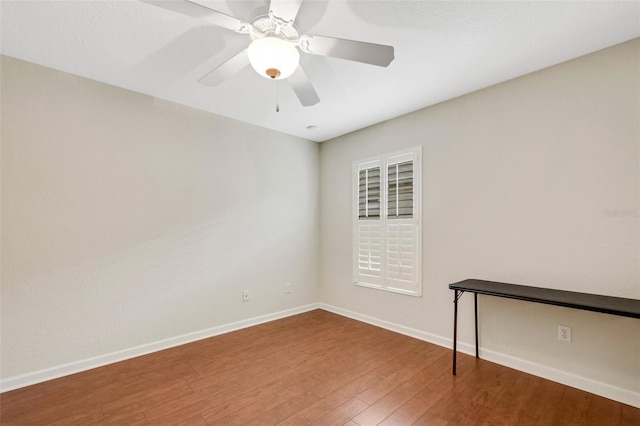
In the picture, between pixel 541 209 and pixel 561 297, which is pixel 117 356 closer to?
pixel 561 297

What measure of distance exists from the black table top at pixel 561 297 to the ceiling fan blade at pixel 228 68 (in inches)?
93.0

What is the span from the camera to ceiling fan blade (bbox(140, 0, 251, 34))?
1352 mm

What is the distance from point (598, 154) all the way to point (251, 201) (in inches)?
132

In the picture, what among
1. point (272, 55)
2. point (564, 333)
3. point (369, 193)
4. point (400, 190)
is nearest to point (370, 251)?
point (369, 193)

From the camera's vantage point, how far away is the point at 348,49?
171 cm

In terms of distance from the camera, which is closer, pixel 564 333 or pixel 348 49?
pixel 348 49

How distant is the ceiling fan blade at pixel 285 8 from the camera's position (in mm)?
1459

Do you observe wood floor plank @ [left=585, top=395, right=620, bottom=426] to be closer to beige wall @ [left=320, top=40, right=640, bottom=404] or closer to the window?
beige wall @ [left=320, top=40, right=640, bottom=404]

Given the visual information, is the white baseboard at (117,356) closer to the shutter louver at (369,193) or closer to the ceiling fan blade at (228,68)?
the shutter louver at (369,193)

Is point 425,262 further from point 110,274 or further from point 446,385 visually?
point 110,274

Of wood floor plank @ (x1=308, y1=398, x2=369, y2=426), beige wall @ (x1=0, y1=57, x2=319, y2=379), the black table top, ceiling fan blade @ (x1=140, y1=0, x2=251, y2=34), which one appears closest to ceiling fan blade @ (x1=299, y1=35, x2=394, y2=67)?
ceiling fan blade @ (x1=140, y1=0, x2=251, y2=34)

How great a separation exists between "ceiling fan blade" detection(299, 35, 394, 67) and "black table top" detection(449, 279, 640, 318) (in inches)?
73.7

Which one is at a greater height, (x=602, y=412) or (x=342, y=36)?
(x=342, y=36)

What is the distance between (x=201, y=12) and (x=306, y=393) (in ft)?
8.27
